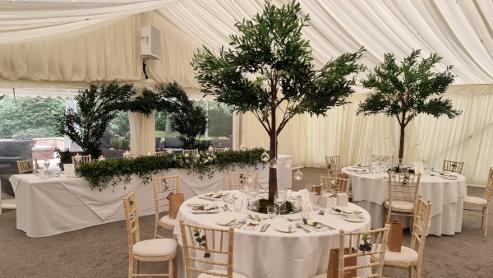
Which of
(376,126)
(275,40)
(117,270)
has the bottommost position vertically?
(117,270)

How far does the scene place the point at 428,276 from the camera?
3.99 metres

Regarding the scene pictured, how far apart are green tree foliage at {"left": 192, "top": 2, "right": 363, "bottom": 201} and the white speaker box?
225 inches

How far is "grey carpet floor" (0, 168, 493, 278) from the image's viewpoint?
4.02 metres

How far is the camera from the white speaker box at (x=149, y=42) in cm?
866

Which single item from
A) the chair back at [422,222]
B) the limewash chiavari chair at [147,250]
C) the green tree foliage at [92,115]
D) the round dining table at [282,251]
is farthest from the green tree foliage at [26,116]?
the chair back at [422,222]

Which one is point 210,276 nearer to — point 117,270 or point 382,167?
point 117,270

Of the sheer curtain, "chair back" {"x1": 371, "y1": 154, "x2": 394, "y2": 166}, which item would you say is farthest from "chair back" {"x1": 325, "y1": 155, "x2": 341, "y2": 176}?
the sheer curtain

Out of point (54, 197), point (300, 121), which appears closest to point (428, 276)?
point (54, 197)

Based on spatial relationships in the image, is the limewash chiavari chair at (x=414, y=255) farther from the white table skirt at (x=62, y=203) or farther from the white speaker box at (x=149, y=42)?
the white speaker box at (x=149, y=42)

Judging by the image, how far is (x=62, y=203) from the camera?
5.24m

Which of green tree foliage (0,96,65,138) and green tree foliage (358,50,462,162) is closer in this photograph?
green tree foliage (358,50,462,162)

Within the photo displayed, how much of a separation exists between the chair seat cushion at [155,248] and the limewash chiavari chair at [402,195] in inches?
126

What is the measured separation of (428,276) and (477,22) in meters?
3.57

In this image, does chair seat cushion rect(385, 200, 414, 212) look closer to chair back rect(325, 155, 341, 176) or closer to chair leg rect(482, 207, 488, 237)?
chair back rect(325, 155, 341, 176)
